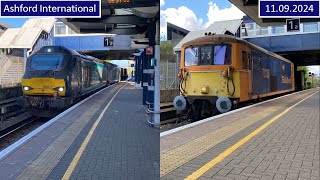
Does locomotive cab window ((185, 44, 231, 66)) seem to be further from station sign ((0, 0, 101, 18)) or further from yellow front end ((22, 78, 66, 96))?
yellow front end ((22, 78, 66, 96))

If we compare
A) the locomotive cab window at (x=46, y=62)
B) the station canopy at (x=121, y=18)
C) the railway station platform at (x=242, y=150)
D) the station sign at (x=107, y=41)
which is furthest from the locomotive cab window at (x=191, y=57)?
the station sign at (x=107, y=41)

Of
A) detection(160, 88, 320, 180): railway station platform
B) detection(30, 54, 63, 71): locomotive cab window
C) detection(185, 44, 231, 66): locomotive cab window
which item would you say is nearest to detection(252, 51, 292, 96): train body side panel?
detection(185, 44, 231, 66): locomotive cab window

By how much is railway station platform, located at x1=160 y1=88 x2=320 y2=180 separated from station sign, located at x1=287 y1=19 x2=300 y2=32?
1.81 m

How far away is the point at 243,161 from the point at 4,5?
4.56 meters

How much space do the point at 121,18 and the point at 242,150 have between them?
7.15m

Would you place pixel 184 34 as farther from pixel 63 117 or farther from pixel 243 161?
pixel 63 117

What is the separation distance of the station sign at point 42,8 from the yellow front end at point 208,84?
3860 millimetres

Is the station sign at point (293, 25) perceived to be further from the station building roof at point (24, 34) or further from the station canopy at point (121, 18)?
the station building roof at point (24, 34)

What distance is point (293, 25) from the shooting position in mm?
4418

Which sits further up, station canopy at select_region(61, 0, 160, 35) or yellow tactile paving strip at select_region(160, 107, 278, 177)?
station canopy at select_region(61, 0, 160, 35)

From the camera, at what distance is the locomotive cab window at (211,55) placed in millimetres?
9430

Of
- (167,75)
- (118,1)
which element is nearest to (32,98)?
(118,1)

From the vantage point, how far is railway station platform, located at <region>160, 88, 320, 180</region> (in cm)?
450

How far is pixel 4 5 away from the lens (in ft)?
19.2
